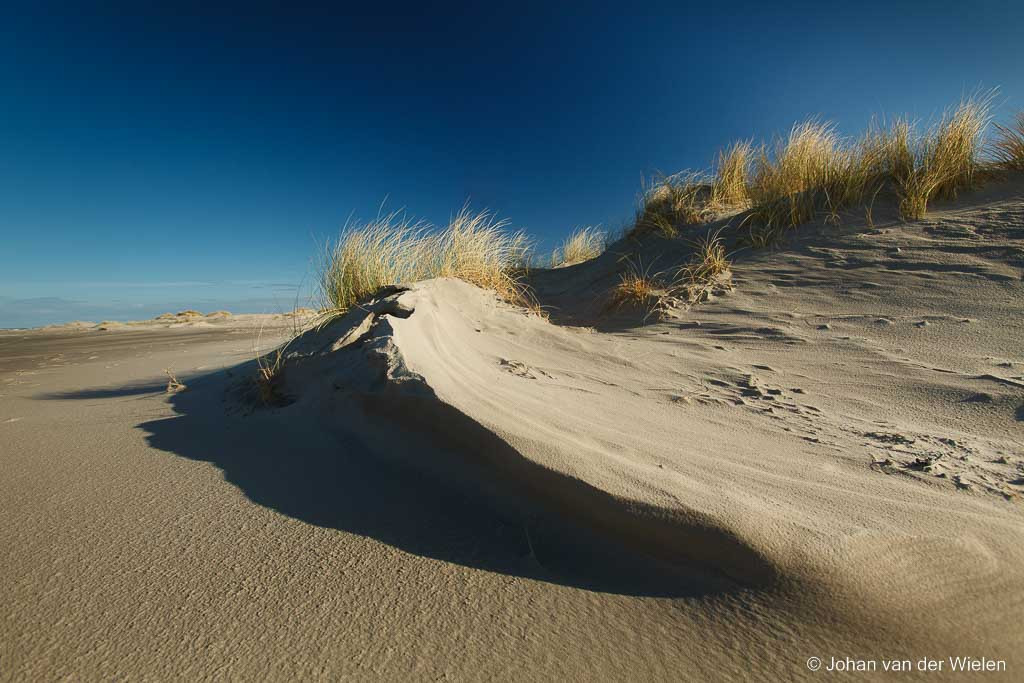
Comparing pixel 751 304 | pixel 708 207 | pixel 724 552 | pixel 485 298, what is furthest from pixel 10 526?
pixel 708 207

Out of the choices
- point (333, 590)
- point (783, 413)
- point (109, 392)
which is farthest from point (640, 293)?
point (109, 392)

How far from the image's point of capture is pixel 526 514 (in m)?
1.45

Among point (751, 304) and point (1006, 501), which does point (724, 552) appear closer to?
point (1006, 501)

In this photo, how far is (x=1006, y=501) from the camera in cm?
140

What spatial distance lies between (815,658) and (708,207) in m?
5.31

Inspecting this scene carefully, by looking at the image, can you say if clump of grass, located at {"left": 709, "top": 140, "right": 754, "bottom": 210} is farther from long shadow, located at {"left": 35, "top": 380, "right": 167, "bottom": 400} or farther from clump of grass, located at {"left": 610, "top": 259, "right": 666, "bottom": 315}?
long shadow, located at {"left": 35, "top": 380, "right": 167, "bottom": 400}

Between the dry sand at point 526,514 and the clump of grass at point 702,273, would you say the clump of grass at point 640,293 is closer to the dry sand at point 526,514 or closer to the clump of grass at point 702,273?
the clump of grass at point 702,273

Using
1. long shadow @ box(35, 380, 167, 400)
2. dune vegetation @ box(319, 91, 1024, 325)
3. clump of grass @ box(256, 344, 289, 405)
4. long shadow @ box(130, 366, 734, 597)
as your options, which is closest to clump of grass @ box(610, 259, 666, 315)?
dune vegetation @ box(319, 91, 1024, 325)

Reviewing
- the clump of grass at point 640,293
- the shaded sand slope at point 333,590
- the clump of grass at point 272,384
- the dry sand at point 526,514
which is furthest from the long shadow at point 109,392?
the clump of grass at point 640,293

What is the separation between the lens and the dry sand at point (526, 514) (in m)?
1.03

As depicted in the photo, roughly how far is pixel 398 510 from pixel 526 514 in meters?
0.40

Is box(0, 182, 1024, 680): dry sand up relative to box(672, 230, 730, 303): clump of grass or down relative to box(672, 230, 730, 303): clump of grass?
down

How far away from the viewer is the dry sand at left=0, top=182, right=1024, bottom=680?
3.38 feet

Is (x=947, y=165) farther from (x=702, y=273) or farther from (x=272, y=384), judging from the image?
(x=272, y=384)
